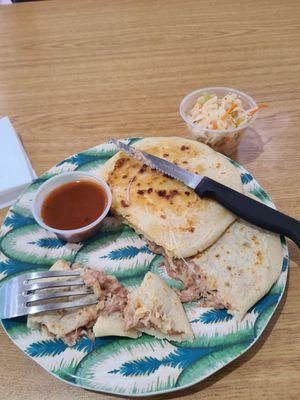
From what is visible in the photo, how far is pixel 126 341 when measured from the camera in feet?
5.07

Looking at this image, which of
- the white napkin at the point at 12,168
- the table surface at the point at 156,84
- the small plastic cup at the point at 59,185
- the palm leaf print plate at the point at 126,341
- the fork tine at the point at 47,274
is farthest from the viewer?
the white napkin at the point at 12,168

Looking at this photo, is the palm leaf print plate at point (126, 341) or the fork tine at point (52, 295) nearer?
the palm leaf print plate at point (126, 341)

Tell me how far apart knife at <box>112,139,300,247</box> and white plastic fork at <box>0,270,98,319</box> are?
0.77 meters

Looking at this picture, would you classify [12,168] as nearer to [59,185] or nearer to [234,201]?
[59,185]

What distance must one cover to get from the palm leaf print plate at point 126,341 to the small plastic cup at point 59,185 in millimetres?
83

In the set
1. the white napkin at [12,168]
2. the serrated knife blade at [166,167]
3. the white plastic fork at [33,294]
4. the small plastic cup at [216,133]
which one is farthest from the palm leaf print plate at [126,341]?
the small plastic cup at [216,133]

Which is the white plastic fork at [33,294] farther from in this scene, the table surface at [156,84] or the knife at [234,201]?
the knife at [234,201]

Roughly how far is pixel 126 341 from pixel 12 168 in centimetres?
134

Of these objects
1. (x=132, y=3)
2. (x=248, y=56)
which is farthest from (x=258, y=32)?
(x=132, y=3)

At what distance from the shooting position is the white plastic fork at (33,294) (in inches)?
60.9

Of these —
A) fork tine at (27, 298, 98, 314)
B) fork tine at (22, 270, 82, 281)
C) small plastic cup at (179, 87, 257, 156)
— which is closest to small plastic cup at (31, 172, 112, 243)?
fork tine at (22, 270, 82, 281)

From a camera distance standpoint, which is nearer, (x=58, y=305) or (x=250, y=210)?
(x=58, y=305)

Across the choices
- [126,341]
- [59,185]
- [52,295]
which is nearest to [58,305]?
[52,295]

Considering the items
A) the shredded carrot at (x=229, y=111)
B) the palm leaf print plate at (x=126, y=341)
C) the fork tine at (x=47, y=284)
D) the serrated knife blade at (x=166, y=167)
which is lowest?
the palm leaf print plate at (x=126, y=341)
